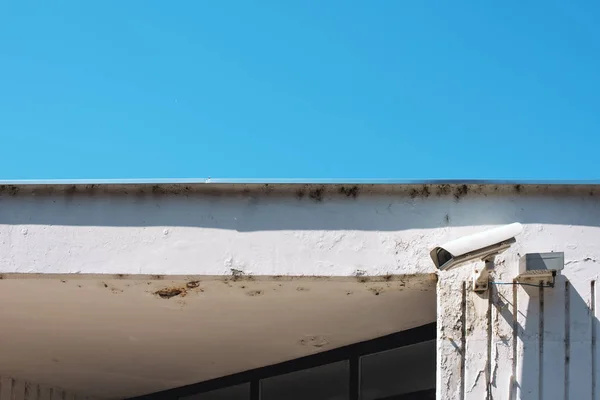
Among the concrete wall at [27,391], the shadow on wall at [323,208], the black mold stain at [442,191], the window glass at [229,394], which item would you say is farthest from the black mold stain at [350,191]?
the concrete wall at [27,391]

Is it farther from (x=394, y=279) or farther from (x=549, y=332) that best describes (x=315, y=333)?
(x=549, y=332)

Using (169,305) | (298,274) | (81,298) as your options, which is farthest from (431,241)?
(81,298)

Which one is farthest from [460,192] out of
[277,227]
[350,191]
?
[277,227]

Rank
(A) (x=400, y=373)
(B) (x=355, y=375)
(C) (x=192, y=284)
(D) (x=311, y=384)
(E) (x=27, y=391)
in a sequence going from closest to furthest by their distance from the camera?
(C) (x=192, y=284) < (A) (x=400, y=373) < (B) (x=355, y=375) < (D) (x=311, y=384) < (E) (x=27, y=391)

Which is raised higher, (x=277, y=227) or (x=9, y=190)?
(x=9, y=190)

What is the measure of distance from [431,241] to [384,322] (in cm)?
120

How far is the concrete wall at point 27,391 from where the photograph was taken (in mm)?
7617

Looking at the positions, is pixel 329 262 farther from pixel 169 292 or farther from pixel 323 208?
pixel 169 292

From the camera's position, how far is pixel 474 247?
471 cm

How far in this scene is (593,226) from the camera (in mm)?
5191

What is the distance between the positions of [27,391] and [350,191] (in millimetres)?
4199

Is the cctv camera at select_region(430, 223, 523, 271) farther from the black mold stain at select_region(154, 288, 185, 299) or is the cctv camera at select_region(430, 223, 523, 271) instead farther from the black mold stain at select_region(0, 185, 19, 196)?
the black mold stain at select_region(0, 185, 19, 196)

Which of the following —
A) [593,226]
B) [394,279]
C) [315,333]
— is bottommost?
[315,333]

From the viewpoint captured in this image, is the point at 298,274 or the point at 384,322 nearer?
the point at 298,274
